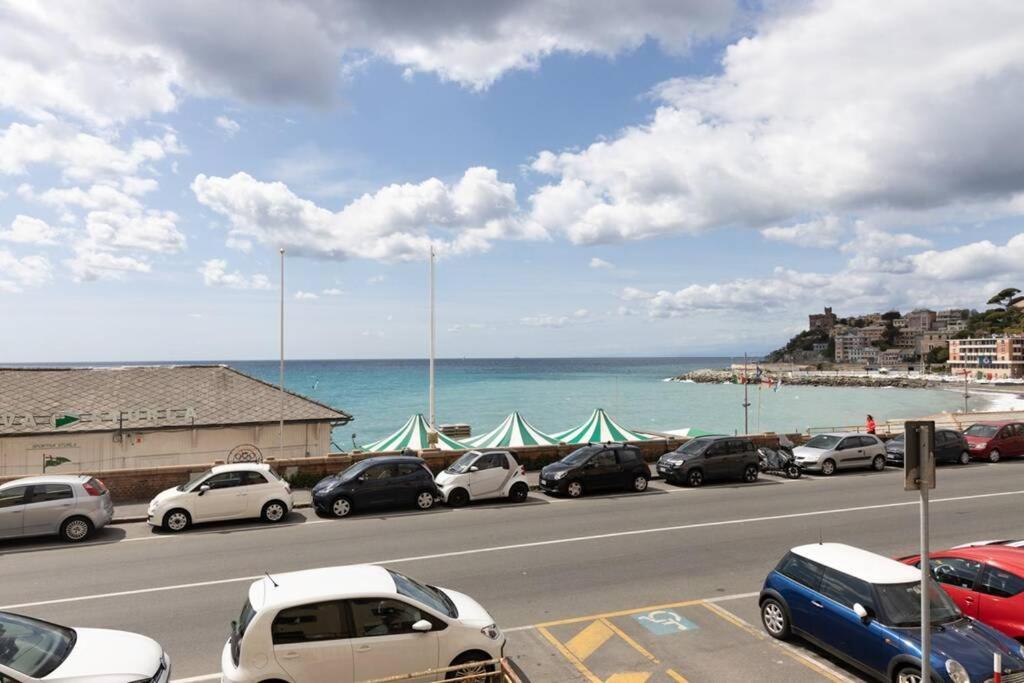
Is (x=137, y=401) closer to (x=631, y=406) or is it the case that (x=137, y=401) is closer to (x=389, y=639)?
(x=389, y=639)

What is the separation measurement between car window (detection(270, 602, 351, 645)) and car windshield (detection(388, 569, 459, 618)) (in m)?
0.70

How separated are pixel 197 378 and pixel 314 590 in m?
24.7

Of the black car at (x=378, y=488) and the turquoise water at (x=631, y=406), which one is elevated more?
the black car at (x=378, y=488)

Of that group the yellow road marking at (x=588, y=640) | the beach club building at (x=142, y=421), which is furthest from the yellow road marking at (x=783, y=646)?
the beach club building at (x=142, y=421)

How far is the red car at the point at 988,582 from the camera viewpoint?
8.79 meters

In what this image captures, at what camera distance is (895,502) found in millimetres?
19047

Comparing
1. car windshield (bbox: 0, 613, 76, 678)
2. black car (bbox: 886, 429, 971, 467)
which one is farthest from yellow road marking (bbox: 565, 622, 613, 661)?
black car (bbox: 886, 429, 971, 467)

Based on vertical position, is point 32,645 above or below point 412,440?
above

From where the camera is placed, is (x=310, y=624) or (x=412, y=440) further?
(x=412, y=440)

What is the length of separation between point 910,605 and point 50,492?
17.0 meters

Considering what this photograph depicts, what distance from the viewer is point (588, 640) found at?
30.1 ft

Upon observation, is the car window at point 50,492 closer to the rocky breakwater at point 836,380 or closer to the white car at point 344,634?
the white car at point 344,634

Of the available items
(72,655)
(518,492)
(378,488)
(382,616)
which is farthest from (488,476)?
(72,655)

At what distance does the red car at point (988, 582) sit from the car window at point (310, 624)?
8456mm
